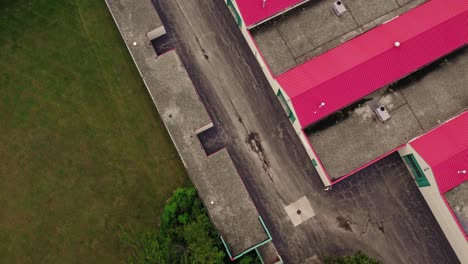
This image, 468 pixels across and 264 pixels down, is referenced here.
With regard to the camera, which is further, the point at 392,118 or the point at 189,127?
the point at 189,127

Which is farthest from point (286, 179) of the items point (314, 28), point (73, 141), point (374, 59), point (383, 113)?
point (73, 141)

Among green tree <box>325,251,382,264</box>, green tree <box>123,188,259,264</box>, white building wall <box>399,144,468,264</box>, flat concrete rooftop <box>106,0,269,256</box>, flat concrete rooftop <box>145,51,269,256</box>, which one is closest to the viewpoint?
green tree <box>123,188,259,264</box>

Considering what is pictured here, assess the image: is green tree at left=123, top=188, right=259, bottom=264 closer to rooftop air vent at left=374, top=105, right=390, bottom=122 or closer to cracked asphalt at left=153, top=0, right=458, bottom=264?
cracked asphalt at left=153, top=0, right=458, bottom=264

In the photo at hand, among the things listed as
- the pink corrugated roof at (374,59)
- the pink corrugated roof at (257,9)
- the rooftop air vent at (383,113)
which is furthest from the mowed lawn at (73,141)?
the rooftop air vent at (383,113)

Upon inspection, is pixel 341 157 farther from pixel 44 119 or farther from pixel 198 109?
pixel 44 119

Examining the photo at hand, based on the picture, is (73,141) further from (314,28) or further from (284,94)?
(314,28)

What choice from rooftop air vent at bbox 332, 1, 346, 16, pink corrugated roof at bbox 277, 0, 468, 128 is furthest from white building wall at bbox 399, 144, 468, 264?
rooftop air vent at bbox 332, 1, 346, 16

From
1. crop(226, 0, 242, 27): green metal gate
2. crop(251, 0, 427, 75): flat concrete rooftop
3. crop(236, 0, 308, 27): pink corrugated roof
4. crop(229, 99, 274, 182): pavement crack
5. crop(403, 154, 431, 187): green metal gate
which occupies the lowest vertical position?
crop(403, 154, 431, 187): green metal gate
